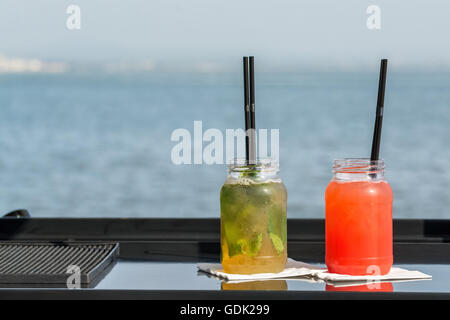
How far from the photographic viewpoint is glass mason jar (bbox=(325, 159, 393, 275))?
848 millimetres

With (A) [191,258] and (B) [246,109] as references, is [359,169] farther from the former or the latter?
(A) [191,258]

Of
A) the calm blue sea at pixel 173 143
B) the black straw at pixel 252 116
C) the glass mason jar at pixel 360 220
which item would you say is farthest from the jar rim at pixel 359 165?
the calm blue sea at pixel 173 143

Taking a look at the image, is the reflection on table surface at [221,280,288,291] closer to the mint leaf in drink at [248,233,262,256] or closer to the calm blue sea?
the mint leaf in drink at [248,233,262,256]

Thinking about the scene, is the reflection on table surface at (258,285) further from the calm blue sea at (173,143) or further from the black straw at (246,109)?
the calm blue sea at (173,143)

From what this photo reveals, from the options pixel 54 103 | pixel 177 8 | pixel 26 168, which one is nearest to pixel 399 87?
pixel 54 103

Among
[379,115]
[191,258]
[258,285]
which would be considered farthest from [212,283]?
[379,115]

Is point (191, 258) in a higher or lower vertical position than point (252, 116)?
lower

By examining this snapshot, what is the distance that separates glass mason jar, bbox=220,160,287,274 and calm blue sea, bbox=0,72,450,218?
178cm

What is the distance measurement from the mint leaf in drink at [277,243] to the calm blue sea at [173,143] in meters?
1.79

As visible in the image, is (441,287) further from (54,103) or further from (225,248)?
(54,103)

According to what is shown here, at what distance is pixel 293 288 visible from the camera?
0.80 m

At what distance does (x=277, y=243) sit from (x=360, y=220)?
0.11 metres

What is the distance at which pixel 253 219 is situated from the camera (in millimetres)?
851

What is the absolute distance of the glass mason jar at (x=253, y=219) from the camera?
854mm
